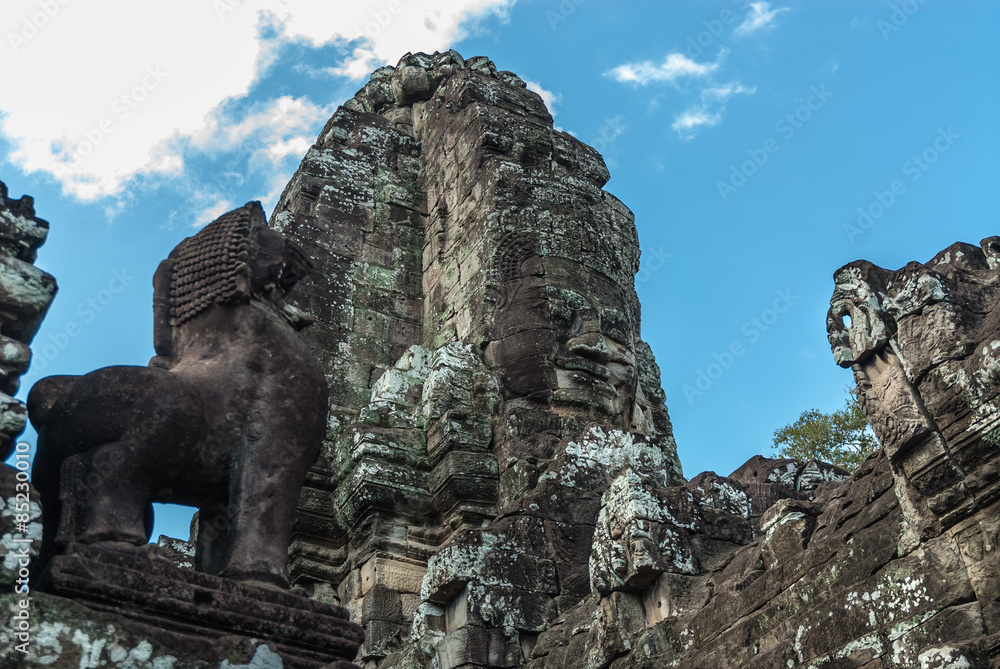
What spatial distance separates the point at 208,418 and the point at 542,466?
194 inches

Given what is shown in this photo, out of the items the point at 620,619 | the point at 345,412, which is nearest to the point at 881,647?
the point at 620,619

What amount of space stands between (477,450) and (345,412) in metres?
2.12

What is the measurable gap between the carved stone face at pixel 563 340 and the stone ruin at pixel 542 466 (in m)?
0.03

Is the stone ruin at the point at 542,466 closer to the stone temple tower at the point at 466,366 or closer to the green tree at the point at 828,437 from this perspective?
the stone temple tower at the point at 466,366

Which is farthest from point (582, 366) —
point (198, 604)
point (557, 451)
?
point (198, 604)

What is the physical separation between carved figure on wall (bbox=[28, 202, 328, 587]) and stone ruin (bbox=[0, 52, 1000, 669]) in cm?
37

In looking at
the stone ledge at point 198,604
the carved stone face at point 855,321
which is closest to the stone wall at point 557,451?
the carved stone face at point 855,321

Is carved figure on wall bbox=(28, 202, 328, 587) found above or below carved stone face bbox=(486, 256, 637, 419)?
below

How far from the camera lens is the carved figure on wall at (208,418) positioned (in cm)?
412

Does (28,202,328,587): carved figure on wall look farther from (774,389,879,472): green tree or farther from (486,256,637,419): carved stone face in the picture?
(774,389,879,472): green tree

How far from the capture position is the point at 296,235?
1212 cm

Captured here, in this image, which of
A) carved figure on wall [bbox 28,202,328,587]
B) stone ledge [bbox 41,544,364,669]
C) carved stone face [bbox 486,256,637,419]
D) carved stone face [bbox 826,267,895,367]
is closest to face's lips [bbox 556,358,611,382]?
carved stone face [bbox 486,256,637,419]

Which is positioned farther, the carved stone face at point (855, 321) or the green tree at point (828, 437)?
the green tree at point (828, 437)

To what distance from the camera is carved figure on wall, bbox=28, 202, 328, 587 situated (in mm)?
4121
